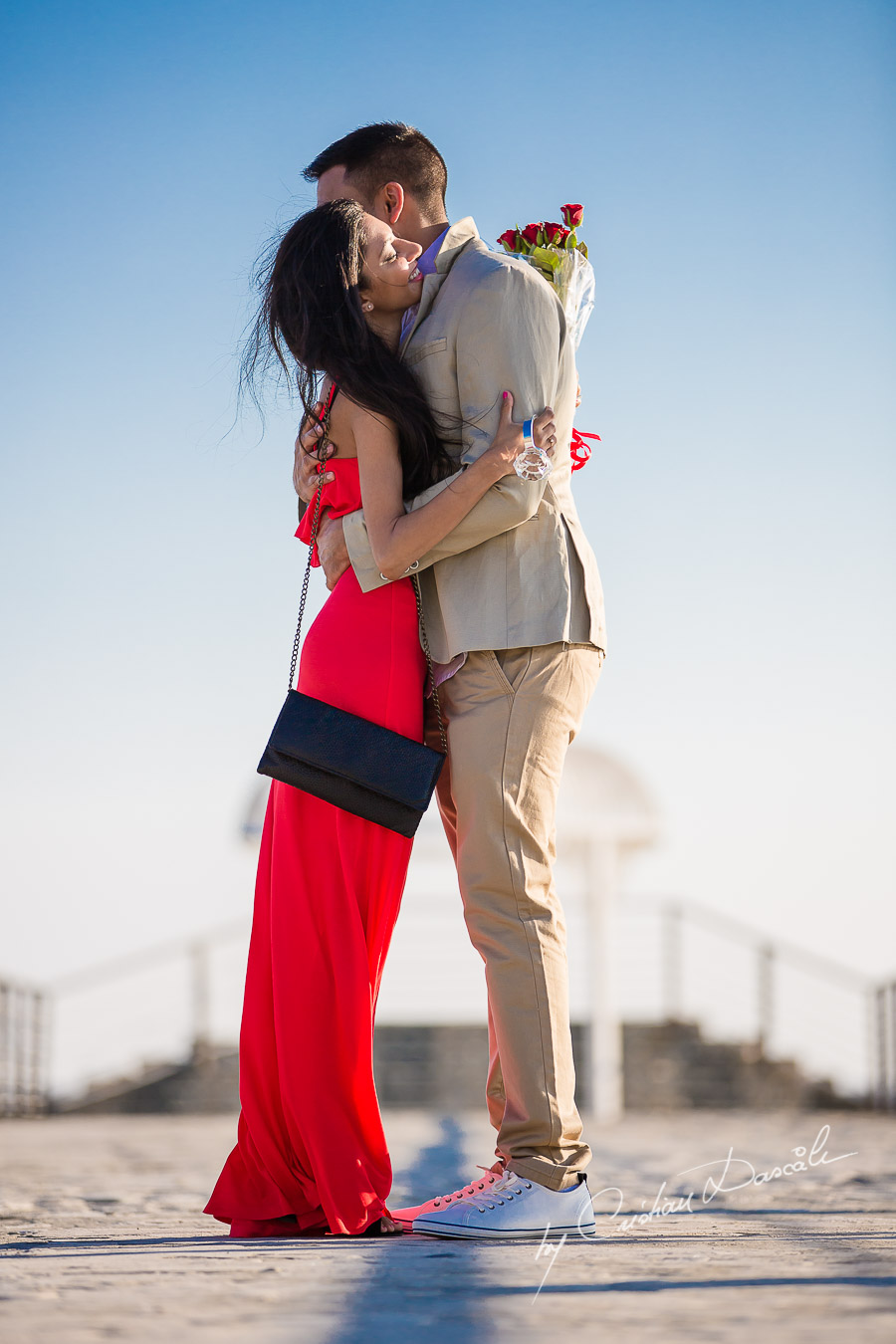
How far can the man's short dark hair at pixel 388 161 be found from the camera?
2811mm

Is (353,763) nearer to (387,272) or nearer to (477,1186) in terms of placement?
(477,1186)

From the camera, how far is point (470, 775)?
2467 mm

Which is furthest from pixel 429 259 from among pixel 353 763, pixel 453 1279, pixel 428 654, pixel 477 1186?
pixel 453 1279

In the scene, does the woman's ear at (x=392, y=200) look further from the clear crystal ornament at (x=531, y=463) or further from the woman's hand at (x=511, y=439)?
the clear crystal ornament at (x=531, y=463)

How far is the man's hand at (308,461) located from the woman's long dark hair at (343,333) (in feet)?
0.34

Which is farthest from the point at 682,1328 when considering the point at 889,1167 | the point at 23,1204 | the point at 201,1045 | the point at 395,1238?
the point at 201,1045

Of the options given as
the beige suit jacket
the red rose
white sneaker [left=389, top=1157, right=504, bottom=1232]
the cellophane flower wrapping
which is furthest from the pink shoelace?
the red rose

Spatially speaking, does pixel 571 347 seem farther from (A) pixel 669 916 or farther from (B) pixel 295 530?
(A) pixel 669 916

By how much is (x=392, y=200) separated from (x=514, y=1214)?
1998mm

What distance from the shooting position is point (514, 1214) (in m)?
2.24

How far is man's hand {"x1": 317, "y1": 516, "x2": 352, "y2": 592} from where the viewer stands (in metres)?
2.69

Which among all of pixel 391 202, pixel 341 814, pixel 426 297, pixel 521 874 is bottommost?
pixel 521 874

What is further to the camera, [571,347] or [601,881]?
[601,881]

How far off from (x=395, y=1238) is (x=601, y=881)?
9652 mm
